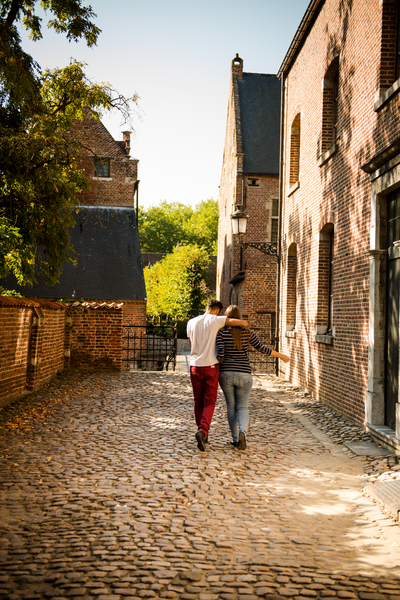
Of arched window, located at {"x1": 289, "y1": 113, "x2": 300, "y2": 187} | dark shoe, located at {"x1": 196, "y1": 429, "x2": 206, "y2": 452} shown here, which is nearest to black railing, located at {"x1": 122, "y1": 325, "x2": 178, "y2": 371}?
arched window, located at {"x1": 289, "y1": 113, "x2": 300, "y2": 187}

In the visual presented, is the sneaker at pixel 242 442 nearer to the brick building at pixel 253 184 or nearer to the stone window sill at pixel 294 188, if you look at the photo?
the stone window sill at pixel 294 188

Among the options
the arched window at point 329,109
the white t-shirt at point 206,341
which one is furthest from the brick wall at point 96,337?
the white t-shirt at point 206,341

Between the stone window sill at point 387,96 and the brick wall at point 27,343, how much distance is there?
642 cm

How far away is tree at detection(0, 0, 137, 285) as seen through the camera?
1012 centimetres

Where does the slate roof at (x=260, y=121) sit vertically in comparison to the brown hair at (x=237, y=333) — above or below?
above

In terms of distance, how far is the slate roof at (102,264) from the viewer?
2289cm

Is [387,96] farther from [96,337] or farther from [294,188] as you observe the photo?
[96,337]

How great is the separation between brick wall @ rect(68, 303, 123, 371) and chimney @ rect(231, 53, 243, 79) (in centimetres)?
1879

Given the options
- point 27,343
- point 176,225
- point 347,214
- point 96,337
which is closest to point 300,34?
point 347,214

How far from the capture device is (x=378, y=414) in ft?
23.9

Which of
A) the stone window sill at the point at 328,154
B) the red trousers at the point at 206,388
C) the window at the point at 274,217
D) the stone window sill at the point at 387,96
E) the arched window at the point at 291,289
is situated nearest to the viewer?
the red trousers at the point at 206,388

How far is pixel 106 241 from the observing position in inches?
975

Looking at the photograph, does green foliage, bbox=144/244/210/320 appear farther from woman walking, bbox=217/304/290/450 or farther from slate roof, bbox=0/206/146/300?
woman walking, bbox=217/304/290/450

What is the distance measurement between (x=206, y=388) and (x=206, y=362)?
12.6 inches
